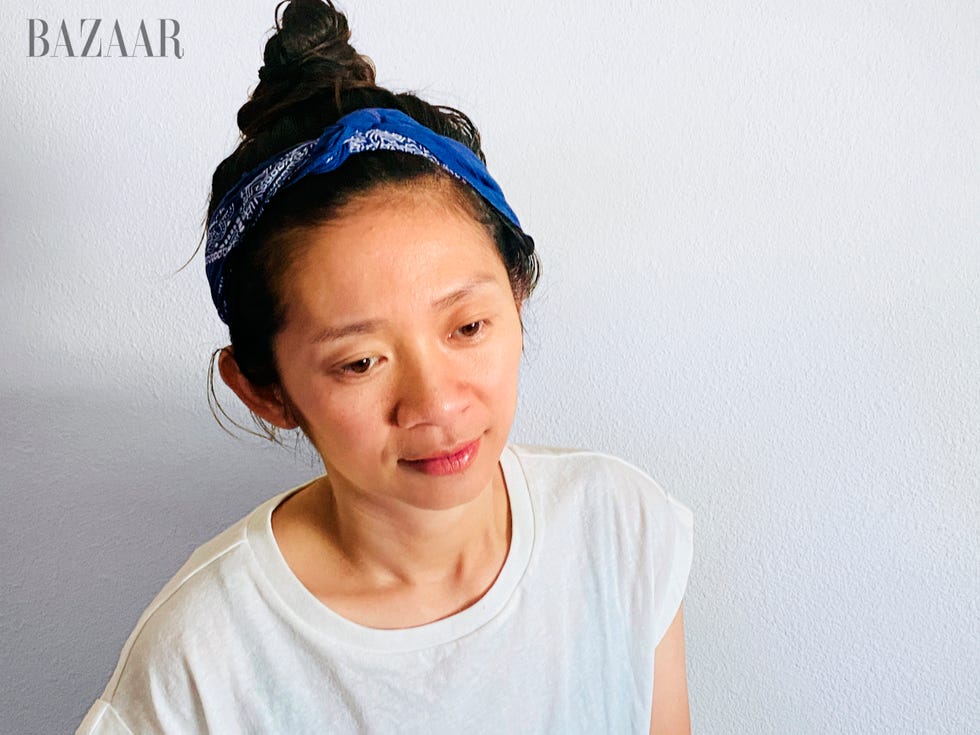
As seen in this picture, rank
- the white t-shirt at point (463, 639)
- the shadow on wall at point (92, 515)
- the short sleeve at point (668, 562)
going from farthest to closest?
the shadow on wall at point (92, 515) < the short sleeve at point (668, 562) < the white t-shirt at point (463, 639)

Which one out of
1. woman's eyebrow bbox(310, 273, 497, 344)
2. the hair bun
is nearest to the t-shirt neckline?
woman's eyebrow bbox(310, 273, 497, 344)

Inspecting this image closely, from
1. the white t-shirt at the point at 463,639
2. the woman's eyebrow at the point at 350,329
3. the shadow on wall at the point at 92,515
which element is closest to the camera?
the woman's eyebrow at the point at 350,329

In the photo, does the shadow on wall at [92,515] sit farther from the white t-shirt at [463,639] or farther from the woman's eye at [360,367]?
the woman's eye at [360,367]

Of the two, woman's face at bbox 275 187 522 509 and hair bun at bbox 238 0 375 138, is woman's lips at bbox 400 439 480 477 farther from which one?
hair bun at bbox 238 0 375 138

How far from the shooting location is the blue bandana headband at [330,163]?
2.30ft

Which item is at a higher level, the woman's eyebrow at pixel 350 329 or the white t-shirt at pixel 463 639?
the woman's eyebrow at pixel 350 329

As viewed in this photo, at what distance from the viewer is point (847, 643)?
109cm

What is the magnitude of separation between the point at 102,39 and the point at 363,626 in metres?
0.59

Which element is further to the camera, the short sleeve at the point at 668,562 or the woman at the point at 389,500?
the short sleeve at the point at 668,562

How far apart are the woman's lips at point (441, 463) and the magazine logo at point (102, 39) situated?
0.50m

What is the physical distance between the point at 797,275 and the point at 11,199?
2.46 ft

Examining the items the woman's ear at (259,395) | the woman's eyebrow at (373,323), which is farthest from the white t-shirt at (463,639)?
the woman's eyebrow at (373,323)

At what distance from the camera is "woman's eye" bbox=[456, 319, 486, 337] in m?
0.73

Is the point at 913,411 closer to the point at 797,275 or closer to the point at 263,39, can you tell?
the point at 797,275
